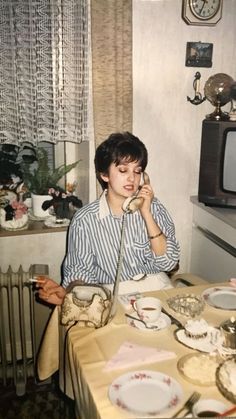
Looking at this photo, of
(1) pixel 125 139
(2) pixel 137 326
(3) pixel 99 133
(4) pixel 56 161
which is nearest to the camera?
(2) pixel 137 326

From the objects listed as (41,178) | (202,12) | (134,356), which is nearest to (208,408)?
(134,356)

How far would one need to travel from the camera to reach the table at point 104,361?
111 centimetres

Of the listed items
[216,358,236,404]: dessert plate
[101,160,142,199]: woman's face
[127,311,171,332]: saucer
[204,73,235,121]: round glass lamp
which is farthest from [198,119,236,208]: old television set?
[216,358,236,404]: dessert plate

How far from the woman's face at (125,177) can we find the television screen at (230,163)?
0.73m

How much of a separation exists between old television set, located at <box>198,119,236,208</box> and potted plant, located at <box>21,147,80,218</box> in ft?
2.52

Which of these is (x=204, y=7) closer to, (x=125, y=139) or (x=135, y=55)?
(x=135, y=55)

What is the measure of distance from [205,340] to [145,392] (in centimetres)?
31

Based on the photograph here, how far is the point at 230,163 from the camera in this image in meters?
2.38

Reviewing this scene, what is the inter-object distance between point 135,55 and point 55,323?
62.3 inches

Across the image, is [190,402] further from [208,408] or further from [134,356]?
[134,356]

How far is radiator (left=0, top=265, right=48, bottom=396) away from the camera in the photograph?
2148 millimetres

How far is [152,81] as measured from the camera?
8.07 ft

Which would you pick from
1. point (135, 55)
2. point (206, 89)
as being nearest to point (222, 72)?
point (206, 89)

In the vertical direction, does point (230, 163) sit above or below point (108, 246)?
above
